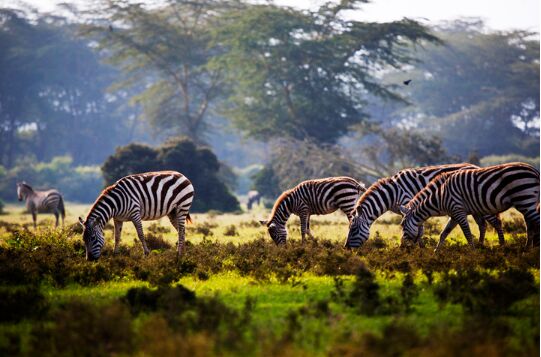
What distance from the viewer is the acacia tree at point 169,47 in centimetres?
5359

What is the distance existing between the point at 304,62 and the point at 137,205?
119ft

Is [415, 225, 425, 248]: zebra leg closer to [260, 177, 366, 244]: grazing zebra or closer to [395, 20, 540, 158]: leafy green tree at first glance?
[260, 177, 366, 244]: grazing zebra

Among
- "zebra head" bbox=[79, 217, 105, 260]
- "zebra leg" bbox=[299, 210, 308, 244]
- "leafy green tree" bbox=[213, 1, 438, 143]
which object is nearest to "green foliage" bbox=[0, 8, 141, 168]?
"leafy green tree" bbox=[213, 1, 438, 143]

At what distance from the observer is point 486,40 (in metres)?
71.9

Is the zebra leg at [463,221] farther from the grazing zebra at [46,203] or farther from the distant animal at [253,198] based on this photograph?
the distant animal at [253,198]

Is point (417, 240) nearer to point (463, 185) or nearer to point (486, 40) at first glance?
point (463, 185)

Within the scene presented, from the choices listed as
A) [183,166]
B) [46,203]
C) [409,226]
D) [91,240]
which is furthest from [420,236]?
[183,166]

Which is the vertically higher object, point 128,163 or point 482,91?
point 482,91

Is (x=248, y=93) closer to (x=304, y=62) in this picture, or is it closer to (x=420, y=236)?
(x=304, y=62)

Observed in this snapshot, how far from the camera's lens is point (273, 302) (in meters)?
9.97

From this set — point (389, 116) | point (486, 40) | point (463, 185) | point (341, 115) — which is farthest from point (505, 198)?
point (389, 116)

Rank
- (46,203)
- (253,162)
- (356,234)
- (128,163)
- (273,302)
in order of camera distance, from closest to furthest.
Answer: (273,302) < (356,234) < (46,203) < (128,163) < (253,162)

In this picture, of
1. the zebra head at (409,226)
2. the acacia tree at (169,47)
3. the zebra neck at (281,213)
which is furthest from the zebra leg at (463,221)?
the acacia tree at (169,47)

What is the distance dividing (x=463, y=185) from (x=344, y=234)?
6.42 metres
